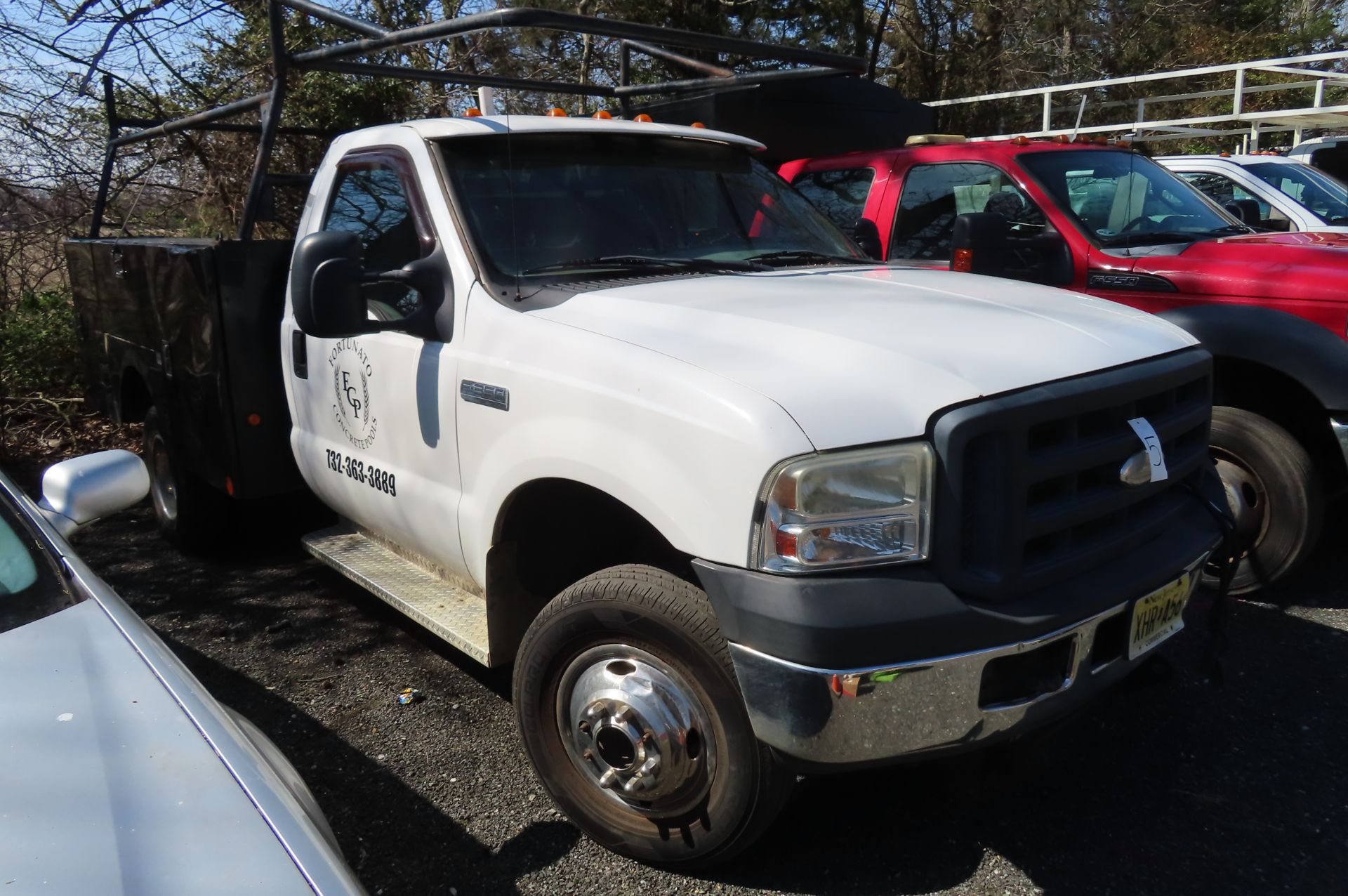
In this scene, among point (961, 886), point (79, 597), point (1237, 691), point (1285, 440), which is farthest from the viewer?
point (1285, 440)

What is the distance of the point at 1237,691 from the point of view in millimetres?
3768

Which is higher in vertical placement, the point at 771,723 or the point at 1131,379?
the point at 1131,379

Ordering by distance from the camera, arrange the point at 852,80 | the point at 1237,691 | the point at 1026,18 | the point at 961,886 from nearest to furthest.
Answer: the point at 961,886 < the point at 1237,691 < the point at 852,80 < the point at 1026,18

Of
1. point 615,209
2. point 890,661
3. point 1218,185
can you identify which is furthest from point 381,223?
point 1218,185

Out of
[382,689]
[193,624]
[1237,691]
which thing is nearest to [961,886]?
[1237,691]

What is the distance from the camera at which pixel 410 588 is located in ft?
12.0

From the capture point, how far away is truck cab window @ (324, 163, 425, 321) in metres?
3.56

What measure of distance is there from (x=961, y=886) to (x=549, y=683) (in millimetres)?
1218

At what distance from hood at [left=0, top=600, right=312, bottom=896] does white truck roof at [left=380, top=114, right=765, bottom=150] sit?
211 centimetres

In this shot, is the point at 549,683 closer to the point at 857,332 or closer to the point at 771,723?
the point at 771,723

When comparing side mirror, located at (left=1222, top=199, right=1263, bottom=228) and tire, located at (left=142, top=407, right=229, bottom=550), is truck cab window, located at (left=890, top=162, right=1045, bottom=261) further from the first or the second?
tire, located at (left=142, top=407, right=229, bottom=550)

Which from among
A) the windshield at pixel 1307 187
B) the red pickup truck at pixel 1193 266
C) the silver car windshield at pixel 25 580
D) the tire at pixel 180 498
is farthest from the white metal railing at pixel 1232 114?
the silver car windshield at pixel 25 580

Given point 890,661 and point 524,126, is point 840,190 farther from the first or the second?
point 890,661

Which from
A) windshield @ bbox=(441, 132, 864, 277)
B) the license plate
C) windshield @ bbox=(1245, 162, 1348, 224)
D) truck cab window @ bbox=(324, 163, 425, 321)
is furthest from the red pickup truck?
windshield @ bbox=(1245, 162, 1348, 224)
